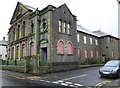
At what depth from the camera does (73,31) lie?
27672 mm

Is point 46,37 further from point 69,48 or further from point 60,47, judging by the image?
point 69,48

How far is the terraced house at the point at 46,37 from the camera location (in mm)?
23078

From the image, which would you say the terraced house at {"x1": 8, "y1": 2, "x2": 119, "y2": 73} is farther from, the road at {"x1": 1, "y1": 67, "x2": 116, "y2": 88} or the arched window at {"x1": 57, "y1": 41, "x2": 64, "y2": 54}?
the road at {"x1": 1, "y1": 67, "x2": 116, "y2": 88}

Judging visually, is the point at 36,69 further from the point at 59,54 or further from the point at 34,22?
the point at 34,22

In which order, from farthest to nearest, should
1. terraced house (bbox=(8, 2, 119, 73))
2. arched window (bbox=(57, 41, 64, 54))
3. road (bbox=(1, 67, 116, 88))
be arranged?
1. arched window (bbox=(57, 41, 64, 54))
2. terraced house (bbox=(8, 2, 119, 73))
3. road (bbox=(1, 67, 116, 88))

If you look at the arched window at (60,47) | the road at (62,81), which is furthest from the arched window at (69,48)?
the road at (62,81)

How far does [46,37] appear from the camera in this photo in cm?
2384

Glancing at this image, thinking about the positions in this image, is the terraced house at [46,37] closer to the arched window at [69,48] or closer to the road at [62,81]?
the arched window at [69,48]

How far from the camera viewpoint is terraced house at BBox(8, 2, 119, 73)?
Result: 75.7 ft

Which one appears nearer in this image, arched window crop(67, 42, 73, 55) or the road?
the road

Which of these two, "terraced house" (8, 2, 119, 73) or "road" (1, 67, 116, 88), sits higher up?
"terraced house" (8, 2, 119, 73)

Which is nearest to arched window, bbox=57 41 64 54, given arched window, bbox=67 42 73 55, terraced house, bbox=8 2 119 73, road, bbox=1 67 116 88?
terraced house, bbox=8 2 119 73

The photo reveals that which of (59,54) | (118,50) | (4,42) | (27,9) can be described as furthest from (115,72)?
(4,42)

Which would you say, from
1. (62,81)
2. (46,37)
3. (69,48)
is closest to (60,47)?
(69,48)
